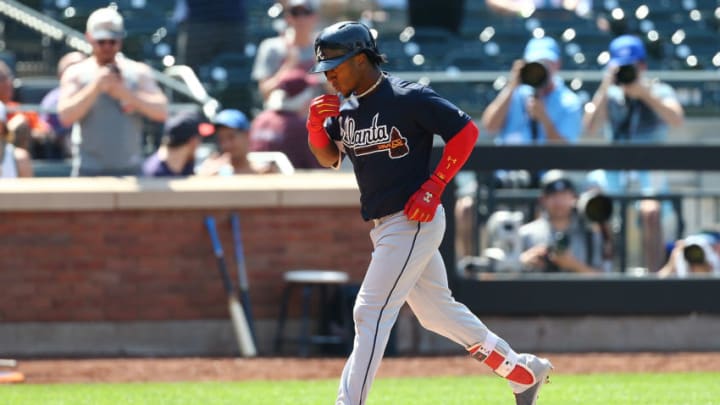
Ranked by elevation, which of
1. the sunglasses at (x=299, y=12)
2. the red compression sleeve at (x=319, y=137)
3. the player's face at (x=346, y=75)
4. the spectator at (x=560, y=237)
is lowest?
the spectator at (x=560, y=237)

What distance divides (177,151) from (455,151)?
182 inches

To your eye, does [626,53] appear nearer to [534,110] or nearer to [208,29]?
[534,110]

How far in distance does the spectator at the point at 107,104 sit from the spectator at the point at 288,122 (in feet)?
3.83

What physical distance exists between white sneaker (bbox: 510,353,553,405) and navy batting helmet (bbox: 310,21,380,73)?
4.90ft

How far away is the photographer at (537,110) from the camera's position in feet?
32.7

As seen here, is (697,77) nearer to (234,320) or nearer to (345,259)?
(345,259)

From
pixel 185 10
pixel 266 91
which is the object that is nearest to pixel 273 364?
pixel 266 91

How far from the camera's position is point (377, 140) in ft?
17.3

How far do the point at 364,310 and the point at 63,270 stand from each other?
175 inches

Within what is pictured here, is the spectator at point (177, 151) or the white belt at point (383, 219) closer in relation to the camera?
the white belt at point (383, 219)

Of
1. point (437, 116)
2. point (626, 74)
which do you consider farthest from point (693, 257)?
point (437, 116)

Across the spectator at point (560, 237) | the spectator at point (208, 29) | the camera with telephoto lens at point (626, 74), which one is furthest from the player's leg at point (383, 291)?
the spectator at point (208, 29)

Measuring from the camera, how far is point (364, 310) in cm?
529

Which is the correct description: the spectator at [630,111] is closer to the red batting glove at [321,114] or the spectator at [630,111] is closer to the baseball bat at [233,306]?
the baseball bat at [233,306]
